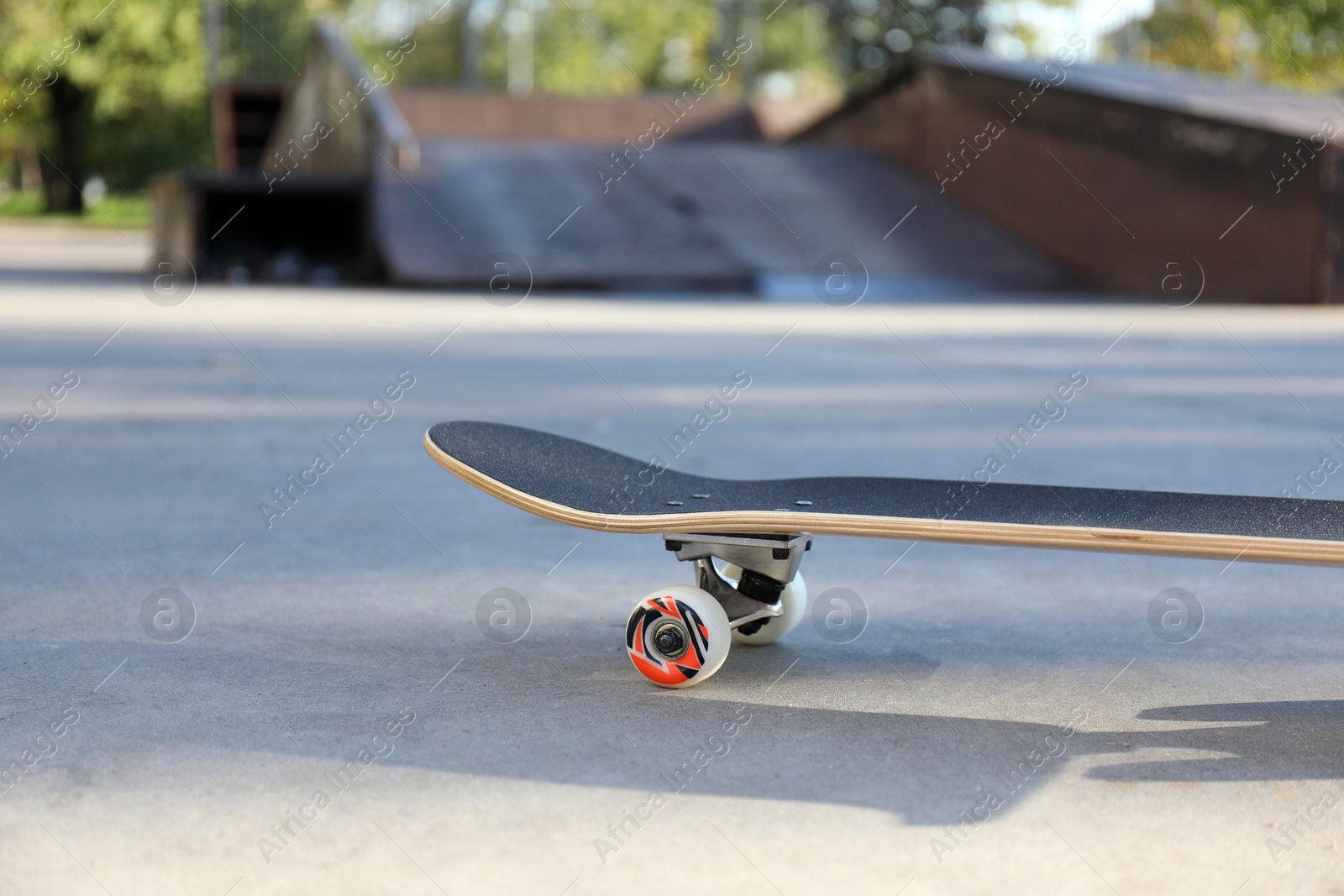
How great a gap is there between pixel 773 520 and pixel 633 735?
0.49m

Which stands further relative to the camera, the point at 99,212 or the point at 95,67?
the point at 99,212

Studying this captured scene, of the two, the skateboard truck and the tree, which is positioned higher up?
the skateboard truck

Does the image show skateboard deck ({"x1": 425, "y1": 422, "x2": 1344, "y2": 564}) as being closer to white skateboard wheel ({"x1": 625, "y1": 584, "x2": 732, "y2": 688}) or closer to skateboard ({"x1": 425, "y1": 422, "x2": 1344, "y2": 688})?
skateboard ({"x1": 425, "y1": 422, "x2": 1344, "y2": 688})

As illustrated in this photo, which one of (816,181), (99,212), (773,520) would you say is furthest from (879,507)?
(99,212)

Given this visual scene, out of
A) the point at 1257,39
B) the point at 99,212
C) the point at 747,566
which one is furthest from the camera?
the point at 99,212

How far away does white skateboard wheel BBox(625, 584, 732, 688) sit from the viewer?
2.75m

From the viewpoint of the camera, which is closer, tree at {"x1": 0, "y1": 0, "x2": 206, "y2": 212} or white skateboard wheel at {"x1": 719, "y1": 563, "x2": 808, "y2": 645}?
white skateboard wheel at {"x1": 719, "y1": 563, "x2": 808, "y2": 645}

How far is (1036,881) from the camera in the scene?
76.4 inches

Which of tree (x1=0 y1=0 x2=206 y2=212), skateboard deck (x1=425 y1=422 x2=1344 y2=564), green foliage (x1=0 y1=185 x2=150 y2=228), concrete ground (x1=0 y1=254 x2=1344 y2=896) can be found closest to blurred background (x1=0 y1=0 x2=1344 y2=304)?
tree (x1=0 y1=0 x2=206 y2=212)

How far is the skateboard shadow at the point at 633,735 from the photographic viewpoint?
231cm

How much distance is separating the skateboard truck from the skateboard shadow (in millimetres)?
272

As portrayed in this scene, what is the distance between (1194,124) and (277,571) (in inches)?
621

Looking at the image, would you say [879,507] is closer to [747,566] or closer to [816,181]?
[747,566]

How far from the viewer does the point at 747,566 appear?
9.49ft
